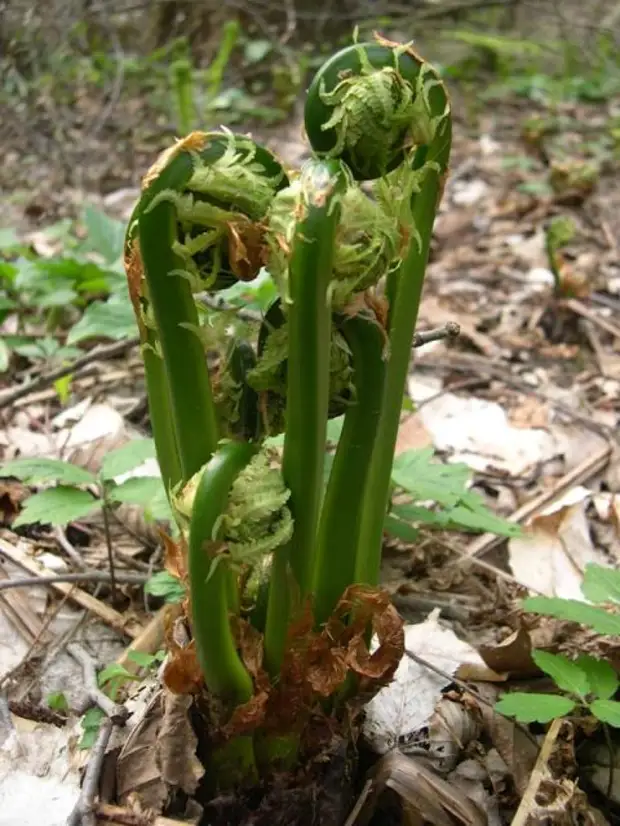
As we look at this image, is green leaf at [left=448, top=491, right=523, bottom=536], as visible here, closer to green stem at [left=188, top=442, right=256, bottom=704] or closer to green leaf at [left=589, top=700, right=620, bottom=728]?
green leaf at [left=589, top=700, right=620, bottom=728]

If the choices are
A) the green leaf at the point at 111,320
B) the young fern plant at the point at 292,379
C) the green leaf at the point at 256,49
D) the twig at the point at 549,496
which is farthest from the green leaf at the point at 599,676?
the green leaf at the point at 256,49

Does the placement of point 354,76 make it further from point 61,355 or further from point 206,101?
point 206,101

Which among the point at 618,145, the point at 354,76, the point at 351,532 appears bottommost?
the point at 618,145

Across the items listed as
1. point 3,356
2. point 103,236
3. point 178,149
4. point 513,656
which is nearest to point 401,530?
point 513,656

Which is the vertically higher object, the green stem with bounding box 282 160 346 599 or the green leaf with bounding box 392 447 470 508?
the green stem with bounding box 282 160 346 599

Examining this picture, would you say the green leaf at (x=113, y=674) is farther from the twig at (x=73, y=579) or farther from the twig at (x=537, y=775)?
the twig at (x=537, y=775)

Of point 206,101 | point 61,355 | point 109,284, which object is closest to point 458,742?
point 61,355

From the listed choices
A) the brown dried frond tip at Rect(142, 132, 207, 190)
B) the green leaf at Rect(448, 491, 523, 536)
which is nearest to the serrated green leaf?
the green leaf at Rect(448, 491, 523, 536)
